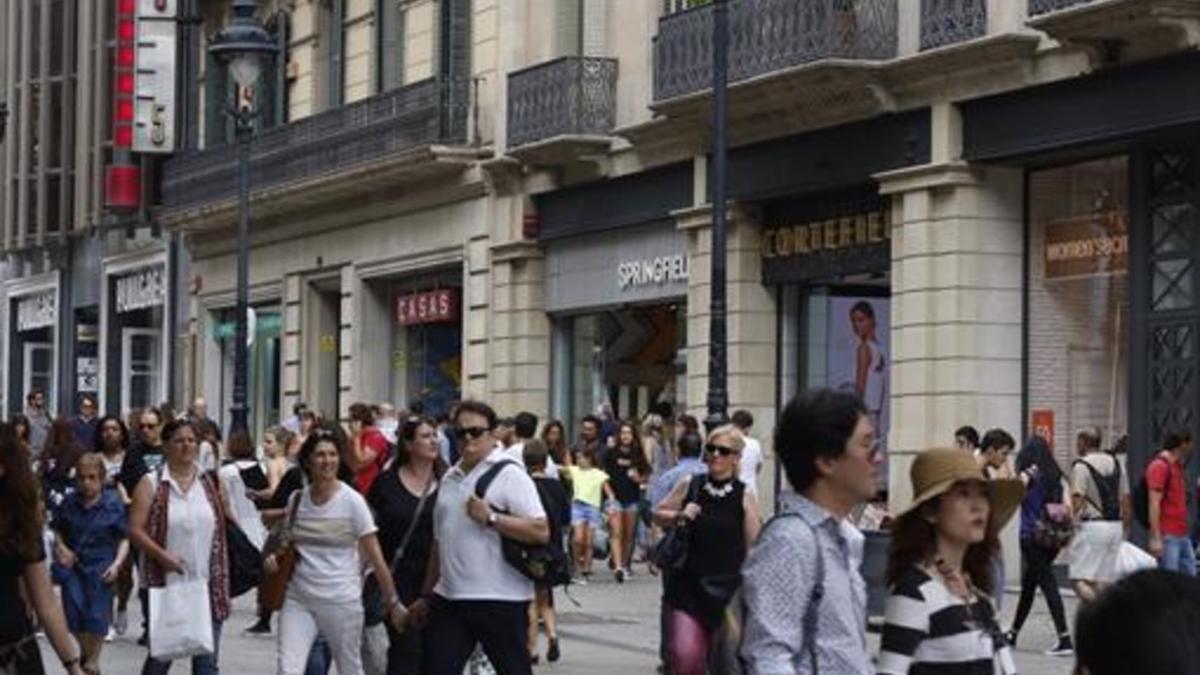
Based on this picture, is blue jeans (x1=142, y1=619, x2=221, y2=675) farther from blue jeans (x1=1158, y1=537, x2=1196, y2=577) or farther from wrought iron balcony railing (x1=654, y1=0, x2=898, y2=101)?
wrought iron balcony railing (x1=654, y1=0, x2=898, y2=101)

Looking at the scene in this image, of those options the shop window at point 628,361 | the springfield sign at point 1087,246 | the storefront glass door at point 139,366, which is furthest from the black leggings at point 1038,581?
the storefront glass door at point 139,366

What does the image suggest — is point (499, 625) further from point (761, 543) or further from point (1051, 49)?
point (1051, 49)

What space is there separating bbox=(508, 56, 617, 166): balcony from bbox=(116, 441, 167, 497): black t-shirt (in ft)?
47.6

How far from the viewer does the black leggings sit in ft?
70.8

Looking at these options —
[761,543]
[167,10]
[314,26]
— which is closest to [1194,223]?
[761,543]

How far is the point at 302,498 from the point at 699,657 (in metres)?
2.07

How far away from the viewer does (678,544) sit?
48.3ft

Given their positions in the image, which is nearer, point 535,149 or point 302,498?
point 302,498

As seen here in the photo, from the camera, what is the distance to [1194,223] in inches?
997

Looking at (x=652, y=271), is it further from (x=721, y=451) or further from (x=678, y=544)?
(x=678, y=544)

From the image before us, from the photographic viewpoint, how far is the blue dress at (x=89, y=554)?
1858 cm

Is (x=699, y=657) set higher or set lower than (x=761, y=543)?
lower

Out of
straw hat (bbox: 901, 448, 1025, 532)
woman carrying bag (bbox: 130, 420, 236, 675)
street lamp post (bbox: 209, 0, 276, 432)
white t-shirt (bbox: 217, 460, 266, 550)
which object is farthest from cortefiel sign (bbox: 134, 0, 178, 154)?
straw hat (bbox: 901, 448, 1025, 532)

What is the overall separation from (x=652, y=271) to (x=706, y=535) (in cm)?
2048
